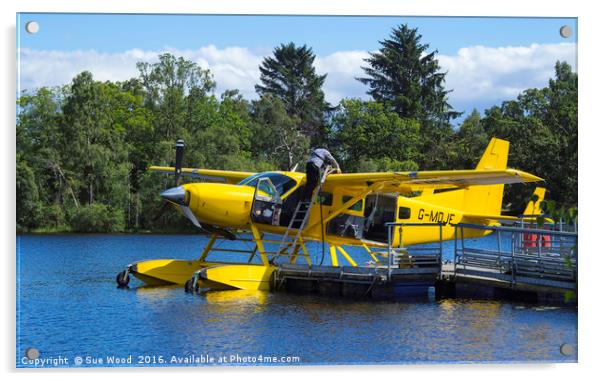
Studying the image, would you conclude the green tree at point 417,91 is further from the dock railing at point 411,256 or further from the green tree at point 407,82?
the dock railing at point 411,256

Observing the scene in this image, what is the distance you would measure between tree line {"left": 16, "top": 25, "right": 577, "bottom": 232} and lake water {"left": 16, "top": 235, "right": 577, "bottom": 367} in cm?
723

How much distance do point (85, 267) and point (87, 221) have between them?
43.2 feet

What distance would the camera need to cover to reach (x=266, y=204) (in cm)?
1484

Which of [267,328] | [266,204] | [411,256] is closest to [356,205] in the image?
[411,256]

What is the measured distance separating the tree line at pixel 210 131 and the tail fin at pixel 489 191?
4.11 feet

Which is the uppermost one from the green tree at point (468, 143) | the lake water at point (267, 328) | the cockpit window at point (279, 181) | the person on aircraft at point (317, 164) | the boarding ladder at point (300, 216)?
the green tree at point (468, 143)

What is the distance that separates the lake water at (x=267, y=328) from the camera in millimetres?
Result: 9586

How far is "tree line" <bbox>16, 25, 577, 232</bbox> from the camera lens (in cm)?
2530

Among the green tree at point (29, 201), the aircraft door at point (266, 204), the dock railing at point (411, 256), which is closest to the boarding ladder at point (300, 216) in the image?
the aircraft door at point (266, 204)

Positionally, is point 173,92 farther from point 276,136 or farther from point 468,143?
point 468,143

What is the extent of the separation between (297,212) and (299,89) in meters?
17.1

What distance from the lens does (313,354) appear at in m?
9.84

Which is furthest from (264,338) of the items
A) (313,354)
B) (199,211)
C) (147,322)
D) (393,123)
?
(393,123)

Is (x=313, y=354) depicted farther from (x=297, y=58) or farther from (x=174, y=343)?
(x=297, y=58)
